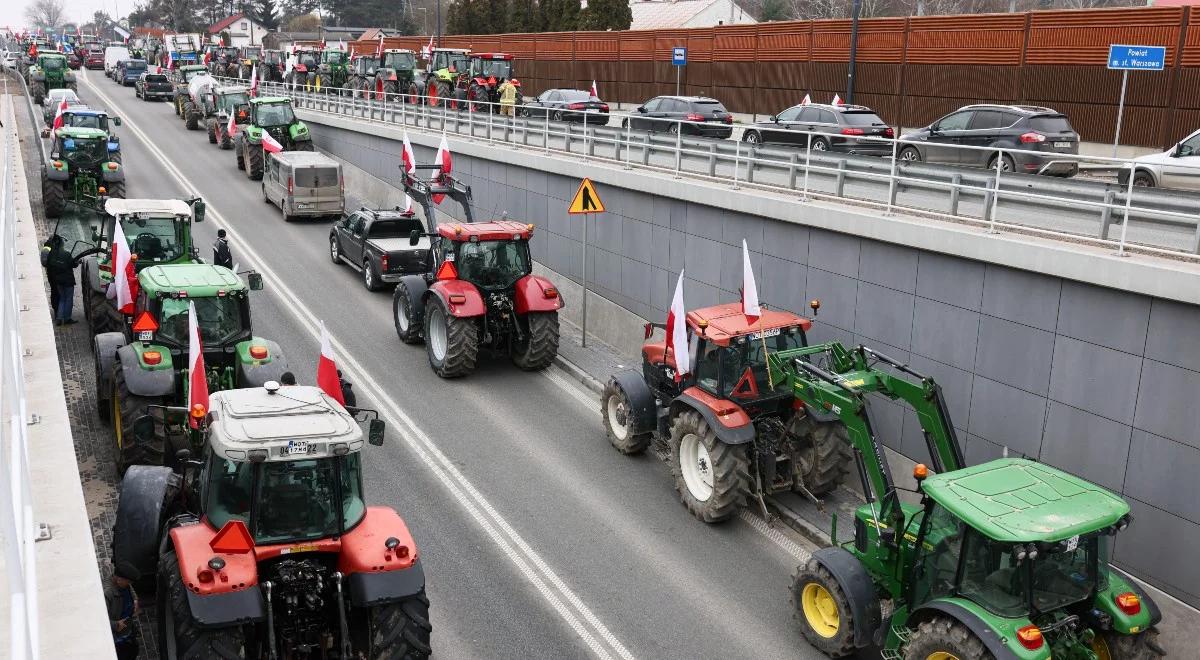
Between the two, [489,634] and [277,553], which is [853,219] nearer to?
[489,634]

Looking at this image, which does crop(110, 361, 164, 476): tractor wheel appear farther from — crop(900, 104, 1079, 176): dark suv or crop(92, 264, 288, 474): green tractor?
crop(900, 104, 1079, 176): dark suv

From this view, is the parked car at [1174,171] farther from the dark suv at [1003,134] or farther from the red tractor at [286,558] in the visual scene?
the red tractor at [286,558]

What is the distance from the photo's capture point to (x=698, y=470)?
12.1 meters

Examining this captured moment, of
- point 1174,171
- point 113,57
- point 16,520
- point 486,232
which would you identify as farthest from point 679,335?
point 113,57

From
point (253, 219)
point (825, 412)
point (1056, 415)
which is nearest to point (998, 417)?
point (1056, 415)

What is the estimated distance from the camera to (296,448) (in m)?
7.15

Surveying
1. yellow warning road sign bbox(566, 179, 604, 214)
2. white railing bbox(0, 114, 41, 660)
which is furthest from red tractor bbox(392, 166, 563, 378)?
white railing bbox(0, 114, 41, 660)

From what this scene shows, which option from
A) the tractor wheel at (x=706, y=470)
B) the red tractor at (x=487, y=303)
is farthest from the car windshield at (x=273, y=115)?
the tractor wheel at (x=706, y=470)

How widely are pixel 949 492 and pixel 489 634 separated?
14.8ft

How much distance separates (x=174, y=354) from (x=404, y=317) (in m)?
6.44

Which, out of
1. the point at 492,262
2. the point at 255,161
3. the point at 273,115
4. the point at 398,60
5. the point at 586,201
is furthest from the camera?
the point at 398,60

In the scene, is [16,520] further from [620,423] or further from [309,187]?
[309,187]

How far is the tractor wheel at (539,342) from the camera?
16.7 meters

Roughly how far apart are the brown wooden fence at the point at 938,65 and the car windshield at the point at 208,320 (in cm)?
2269
